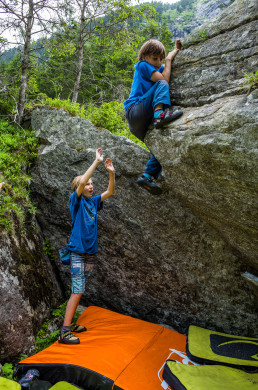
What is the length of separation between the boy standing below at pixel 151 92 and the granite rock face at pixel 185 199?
0.17 metres

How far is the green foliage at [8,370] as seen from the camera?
3516 mm

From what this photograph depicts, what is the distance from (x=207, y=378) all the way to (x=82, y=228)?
8.58 ft

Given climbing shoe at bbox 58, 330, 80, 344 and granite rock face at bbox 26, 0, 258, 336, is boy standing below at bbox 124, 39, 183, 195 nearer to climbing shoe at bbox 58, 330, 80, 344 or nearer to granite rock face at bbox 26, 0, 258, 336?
granite rock face at bbox 26, 0, 258, 336

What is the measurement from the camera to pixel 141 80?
12.9 feet

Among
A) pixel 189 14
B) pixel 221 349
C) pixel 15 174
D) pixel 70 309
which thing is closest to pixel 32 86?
pixel 15 174

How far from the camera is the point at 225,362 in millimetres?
3484

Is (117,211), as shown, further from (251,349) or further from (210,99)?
(251,349)

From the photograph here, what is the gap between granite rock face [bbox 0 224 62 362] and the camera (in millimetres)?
3900

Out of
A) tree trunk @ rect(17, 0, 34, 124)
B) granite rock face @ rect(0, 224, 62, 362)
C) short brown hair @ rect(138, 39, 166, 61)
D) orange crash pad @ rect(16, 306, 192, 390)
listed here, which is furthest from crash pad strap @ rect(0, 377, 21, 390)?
tree trunk @ rect(17, 0, 34, 124)

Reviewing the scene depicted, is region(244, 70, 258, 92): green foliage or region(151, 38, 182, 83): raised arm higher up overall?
region(151, 38, 182, 83): raised arm

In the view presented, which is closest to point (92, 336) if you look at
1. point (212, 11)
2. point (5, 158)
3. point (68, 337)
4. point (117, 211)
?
point (68, 337)

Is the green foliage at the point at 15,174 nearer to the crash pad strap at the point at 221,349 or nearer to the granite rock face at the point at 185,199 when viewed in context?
the granite rock face at the point at 185,199

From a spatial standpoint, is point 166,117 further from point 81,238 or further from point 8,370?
point 8,370

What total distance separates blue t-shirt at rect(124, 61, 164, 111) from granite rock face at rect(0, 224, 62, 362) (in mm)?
3046
